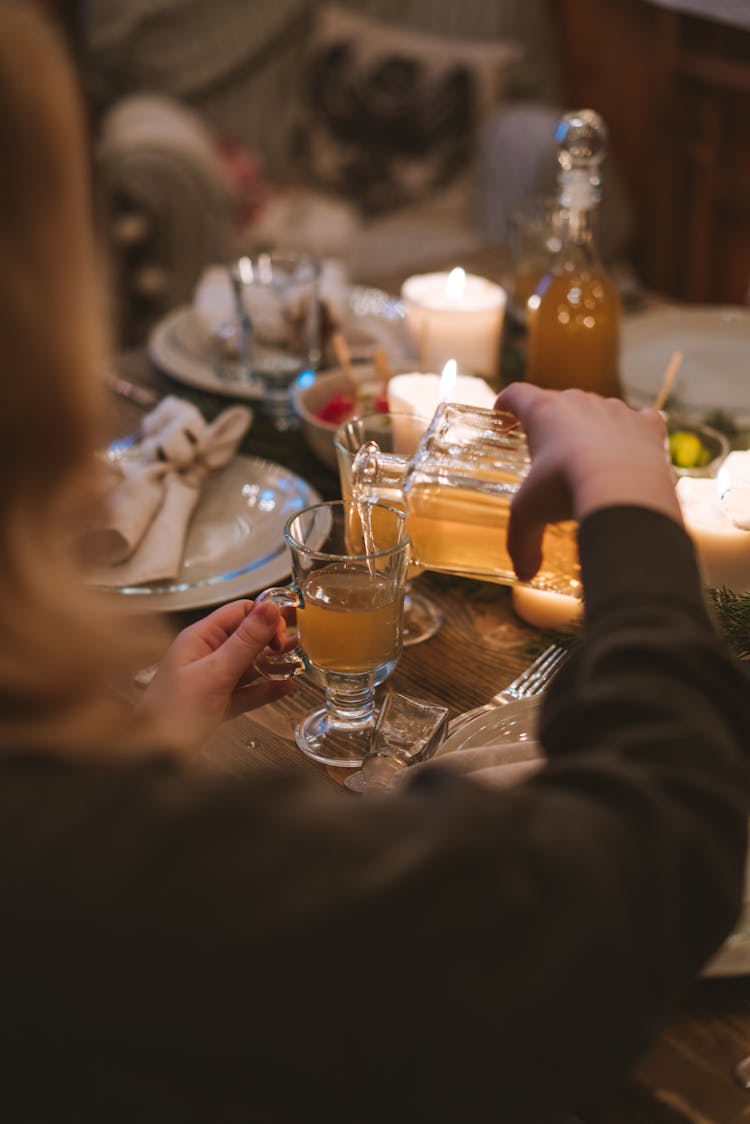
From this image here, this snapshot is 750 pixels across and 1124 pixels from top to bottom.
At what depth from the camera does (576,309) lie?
1.22m

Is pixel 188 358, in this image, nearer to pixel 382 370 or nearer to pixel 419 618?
pixel 382 370

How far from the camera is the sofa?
9.80 feet

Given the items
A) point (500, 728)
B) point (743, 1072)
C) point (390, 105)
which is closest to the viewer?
point (743, 1072)

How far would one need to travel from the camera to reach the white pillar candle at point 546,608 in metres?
0.98

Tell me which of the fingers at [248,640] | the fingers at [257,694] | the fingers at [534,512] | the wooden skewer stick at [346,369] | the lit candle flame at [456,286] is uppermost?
the fingers at [534,512]

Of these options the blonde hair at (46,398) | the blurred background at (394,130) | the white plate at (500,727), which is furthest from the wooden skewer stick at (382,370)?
the blurred background at (394,130)

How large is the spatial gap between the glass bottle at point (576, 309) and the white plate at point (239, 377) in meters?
0.26

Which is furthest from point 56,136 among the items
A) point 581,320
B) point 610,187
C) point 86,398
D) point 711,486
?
point 610,187

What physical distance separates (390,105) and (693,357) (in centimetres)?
200

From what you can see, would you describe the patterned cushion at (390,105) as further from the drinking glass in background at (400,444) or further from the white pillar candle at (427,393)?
the drinking glass in background at (400,444)

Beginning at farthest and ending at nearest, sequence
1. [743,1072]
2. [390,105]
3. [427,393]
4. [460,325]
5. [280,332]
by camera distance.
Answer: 1. [390,105]
2. [280,332]
3. [460,325]
4. [427,393]
5. [743,1072]

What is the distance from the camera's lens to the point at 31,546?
487 mm

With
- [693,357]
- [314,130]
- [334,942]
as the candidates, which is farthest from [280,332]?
[314,130]

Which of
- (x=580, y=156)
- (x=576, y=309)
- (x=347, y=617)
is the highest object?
(x=580, y=156)
